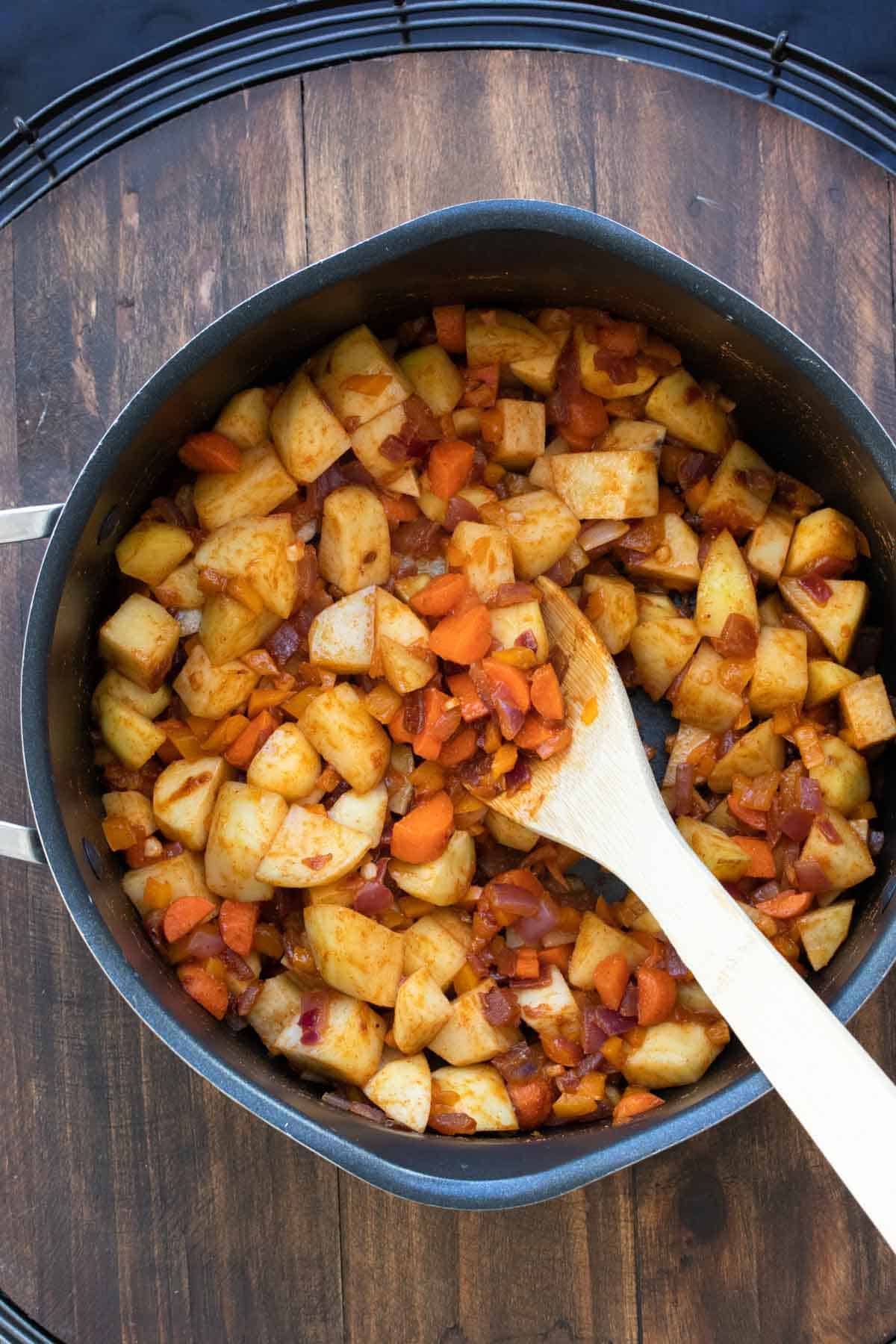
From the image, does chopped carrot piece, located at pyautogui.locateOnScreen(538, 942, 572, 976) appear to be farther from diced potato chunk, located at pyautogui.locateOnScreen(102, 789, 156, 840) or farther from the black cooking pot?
diced potato chunk, located at pyautogui.locateOnScreen(102, 789, 156, 840)

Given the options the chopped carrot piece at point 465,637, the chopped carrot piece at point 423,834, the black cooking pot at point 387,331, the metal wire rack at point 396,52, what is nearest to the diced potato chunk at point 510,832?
the chopped carrot piece at point 423,834

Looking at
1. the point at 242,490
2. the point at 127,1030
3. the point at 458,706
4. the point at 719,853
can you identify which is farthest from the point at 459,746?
the point at 127,1030

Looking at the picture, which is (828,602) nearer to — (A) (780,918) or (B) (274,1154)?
(A) (780,918)

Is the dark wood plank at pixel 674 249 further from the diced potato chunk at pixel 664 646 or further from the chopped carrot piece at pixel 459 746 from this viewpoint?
the chopped carrot piece at pixel 459 746

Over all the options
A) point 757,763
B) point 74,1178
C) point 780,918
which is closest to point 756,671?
point 757,763

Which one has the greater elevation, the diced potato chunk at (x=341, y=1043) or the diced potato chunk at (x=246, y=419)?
the diced potato chunk at (x=246, y=419)

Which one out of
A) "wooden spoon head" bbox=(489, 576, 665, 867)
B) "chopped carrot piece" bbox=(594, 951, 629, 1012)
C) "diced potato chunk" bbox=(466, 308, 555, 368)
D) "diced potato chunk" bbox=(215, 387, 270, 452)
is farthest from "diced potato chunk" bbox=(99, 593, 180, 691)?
"chopped carrot piece" bbox=(594, 951, 629, 1012)
